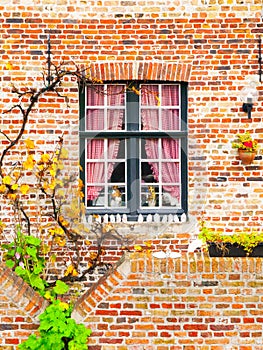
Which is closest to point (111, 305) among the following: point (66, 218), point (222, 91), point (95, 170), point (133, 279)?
point (133, 279)

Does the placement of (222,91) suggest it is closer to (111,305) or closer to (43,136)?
(43,136)

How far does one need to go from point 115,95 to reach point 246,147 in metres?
1.91

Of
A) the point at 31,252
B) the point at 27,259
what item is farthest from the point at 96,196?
the point at 27,259

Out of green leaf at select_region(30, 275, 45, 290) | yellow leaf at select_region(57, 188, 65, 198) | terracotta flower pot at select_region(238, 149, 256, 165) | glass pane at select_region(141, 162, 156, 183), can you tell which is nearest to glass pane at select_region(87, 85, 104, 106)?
glass pane at select_region(141, 162, 156, 183)

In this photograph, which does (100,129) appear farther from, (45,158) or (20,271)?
(20,271)

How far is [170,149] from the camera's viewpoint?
7.77m

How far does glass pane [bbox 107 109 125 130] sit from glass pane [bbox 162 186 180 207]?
1095 mm

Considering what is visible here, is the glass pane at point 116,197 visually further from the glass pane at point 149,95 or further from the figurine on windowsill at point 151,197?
the glass pane at point 149,95

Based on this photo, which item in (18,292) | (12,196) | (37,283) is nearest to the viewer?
(18,292)

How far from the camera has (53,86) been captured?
24.1ft

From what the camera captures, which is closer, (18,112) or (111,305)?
(111,305)

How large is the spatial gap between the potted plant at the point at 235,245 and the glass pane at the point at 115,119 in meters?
1.93

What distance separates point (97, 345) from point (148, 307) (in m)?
0.57

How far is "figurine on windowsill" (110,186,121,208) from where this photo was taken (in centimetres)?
776
